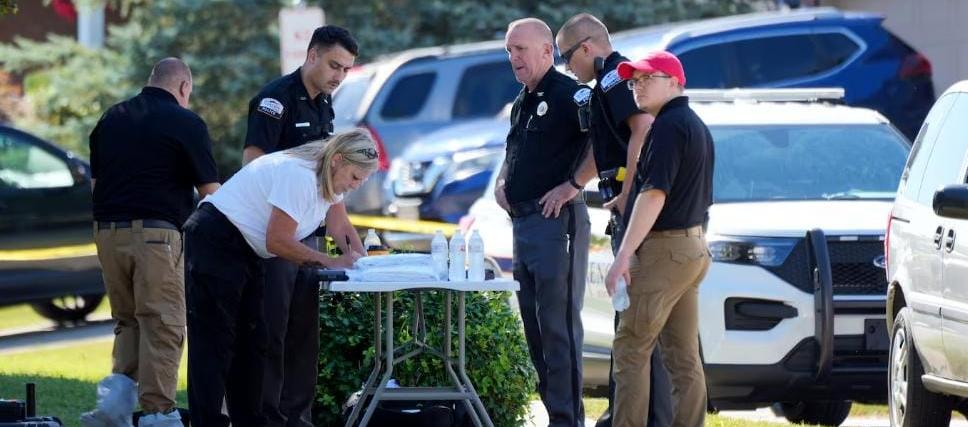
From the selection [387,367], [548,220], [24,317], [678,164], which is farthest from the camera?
[24,317]

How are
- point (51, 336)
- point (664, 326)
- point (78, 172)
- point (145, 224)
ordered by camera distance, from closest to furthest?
point (664, 326)
point (145, 224)
point (51, 336)
point (78, 172)

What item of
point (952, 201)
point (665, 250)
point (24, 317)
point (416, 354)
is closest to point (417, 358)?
point (416, 354)

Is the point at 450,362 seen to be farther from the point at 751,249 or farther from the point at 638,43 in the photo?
the point at 638,43

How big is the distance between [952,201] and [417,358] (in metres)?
2.53

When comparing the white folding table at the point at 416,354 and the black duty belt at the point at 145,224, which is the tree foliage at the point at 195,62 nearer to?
the black duty belt at the point at 145,224

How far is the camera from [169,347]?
867cm

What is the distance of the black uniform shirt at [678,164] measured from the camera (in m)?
7.24

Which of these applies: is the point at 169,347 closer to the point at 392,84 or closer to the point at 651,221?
the point at 651,221

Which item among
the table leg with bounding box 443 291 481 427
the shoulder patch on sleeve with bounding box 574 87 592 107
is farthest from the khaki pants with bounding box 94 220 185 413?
the shoulder patch on sleeve with bounding box 574 87 592 107

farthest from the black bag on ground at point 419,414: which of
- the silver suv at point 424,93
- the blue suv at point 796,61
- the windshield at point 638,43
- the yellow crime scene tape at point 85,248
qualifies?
the silver suv at point 424,93

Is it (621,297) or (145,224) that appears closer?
(621,297)

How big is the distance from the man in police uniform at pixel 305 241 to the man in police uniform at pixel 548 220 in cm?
76

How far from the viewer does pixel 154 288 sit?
864cm

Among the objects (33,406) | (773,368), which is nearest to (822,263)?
→ (773,368)
